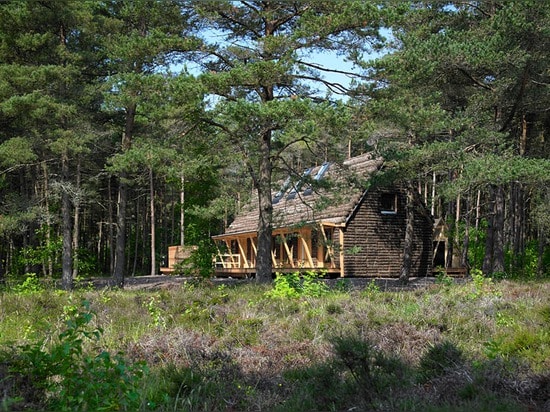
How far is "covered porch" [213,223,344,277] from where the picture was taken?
27500mm

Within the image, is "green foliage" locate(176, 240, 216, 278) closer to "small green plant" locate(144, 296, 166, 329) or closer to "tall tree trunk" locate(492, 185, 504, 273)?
"small green plant" locate(144, 296, 166, 329)

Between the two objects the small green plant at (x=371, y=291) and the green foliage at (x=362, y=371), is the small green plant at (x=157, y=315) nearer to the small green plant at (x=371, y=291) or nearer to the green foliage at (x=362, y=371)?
the green foliage at (x=362, y=371)

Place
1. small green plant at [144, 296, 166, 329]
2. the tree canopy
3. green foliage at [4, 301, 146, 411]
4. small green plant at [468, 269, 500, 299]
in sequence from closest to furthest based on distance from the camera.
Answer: green foliage at [4, 301, 146, 411] < small green plant at [144, 296, 166, 329] < small green plant at [468, 269, 500, 299] < the tree canopy

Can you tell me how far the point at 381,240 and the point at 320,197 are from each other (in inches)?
465

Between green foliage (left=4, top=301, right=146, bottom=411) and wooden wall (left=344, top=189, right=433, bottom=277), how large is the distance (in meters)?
22.9

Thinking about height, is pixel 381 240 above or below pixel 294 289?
above

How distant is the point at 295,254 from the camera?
3164cm

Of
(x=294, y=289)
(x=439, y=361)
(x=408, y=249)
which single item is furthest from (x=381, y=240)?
(x=439, y=361)

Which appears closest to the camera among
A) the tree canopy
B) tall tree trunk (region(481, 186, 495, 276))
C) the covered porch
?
the tree canopy

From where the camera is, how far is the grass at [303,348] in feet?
16.5

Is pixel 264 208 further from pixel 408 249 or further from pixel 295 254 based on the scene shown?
pixel 295 254

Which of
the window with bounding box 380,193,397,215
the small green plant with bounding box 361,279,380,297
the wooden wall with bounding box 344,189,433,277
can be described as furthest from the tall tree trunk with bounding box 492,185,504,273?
the small green plant with bounding box 361,279,380,297

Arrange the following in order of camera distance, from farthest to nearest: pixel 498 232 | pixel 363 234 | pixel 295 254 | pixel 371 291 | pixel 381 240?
pixel 295 254, pixel 381 240, pixel 363 234, pixel 498 232, pixel 371 291

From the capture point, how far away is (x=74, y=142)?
19.7 metres
